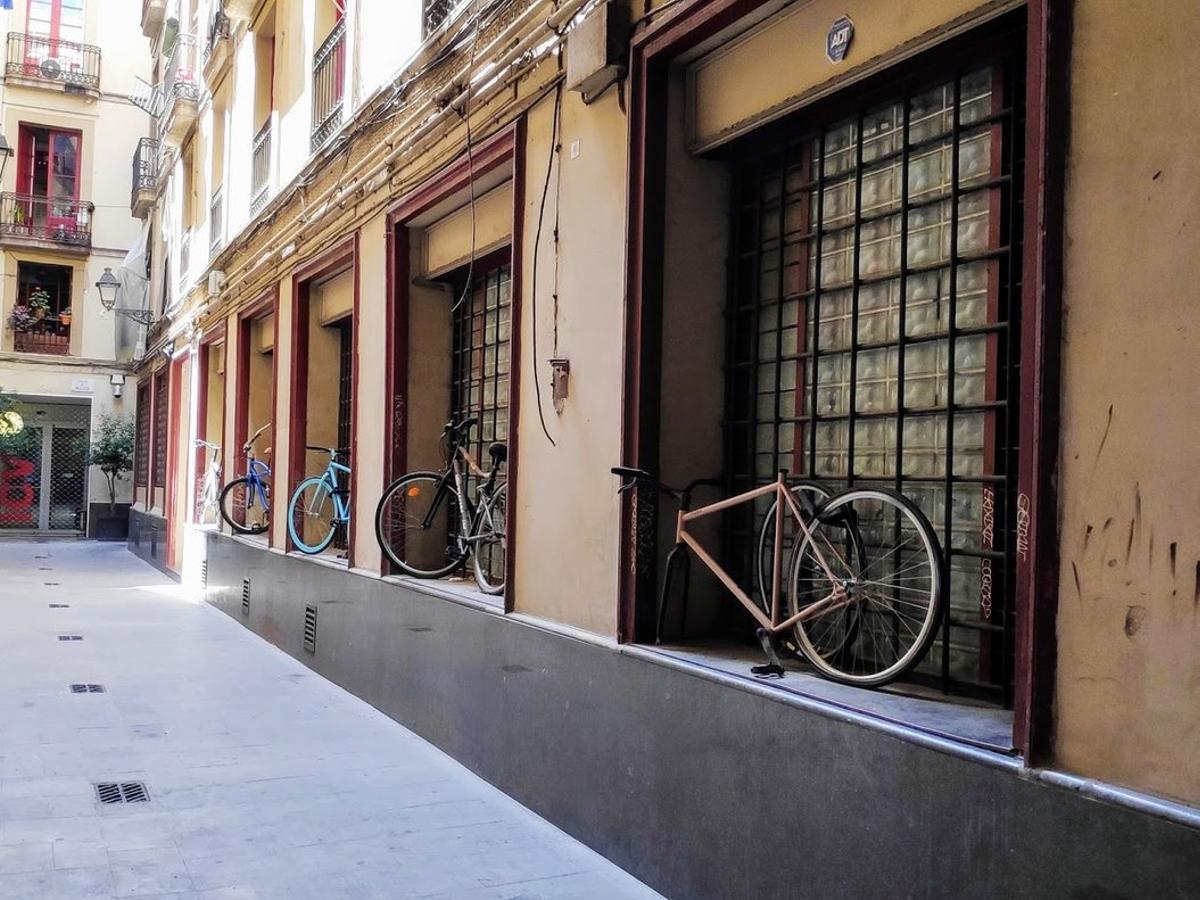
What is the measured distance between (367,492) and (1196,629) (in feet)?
20.7

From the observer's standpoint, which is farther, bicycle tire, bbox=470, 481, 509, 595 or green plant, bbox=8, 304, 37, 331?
green plant, bbox=8, 304, 37, 331

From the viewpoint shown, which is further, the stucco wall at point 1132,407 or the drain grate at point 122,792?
the drain grate at point 122,792

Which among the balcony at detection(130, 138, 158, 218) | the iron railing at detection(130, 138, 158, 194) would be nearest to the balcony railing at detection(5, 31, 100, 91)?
the iron railing at detection(130, 138, 158, 194)

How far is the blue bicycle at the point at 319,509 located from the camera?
8.95m

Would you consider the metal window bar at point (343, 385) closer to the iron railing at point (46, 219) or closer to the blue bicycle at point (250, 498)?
the blue bicycle at point (250, 498)

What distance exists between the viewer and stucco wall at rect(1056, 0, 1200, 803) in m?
2.43

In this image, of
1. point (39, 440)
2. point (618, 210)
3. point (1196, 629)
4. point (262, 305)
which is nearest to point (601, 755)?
point (618, 210)

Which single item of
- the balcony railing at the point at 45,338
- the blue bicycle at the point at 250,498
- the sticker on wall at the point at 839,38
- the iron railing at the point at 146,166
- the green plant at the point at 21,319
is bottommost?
the blue bicycle at the point at 250,498

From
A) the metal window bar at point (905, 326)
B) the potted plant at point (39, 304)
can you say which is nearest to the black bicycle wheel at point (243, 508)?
the metal window bar at point (905, 326)

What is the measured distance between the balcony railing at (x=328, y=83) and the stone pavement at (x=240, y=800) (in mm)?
4546

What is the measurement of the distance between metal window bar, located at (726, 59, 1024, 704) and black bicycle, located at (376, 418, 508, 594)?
7.39 ft

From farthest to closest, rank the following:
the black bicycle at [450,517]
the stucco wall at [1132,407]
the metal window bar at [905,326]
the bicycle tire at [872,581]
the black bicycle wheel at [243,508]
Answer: the black bicycle wheel at [243,508]
the black bicycle at [450,517]
the metal window bar at [905,326]
the bicycle tire at [872,581]
the stucco wall at [1132,407]

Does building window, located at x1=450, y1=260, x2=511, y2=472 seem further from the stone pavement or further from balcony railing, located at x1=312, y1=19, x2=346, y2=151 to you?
balcony railing, located at x1=312, y1=19, x2=346, y2=151

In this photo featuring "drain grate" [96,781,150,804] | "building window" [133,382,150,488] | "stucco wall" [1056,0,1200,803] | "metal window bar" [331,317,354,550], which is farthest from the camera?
"building window" [133,382,150,488]
